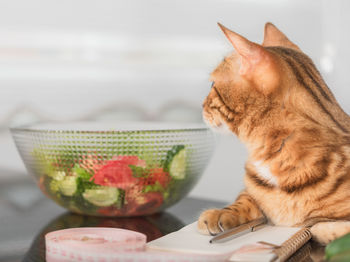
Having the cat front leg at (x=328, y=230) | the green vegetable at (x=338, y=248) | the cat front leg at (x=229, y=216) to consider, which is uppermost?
the green vegetable at (x=338, y=248)

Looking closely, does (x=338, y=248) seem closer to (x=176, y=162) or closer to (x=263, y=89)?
(x=263, y=89)

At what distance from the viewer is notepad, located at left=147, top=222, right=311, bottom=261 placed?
2.07 feet

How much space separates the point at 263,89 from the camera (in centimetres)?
81

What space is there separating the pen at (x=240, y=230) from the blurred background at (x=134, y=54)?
1040mm

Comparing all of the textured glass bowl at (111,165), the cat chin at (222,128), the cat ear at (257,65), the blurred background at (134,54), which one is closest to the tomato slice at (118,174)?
the textured glass bowl at (111,165)

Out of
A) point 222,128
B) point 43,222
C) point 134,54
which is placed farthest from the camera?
point 134,54

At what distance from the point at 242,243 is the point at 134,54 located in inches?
56.9

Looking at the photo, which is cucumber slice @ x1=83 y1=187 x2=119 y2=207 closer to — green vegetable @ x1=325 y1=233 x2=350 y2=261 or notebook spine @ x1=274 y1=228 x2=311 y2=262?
notebook spine @ x1=274 y1=228 x2=311 y2=262

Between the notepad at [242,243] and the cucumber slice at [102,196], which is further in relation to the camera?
the cucumber slice at [102,196]

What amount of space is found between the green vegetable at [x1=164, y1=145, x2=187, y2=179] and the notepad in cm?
19

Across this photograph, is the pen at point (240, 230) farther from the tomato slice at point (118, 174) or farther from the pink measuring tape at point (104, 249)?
the tomato slice at point (118, 174)

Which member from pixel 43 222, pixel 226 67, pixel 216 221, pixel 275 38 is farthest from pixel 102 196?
pixel 275 38

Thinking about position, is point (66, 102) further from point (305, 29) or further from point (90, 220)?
point (305, 29)

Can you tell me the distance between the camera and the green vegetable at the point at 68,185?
3.11 feet
